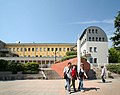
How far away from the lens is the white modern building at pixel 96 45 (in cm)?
6381

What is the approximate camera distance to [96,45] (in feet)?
211

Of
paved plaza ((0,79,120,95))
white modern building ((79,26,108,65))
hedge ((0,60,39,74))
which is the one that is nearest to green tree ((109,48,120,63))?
white modern building ((79,26,108,65))

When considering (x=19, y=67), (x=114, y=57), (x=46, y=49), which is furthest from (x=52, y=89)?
(x=46, y=49)

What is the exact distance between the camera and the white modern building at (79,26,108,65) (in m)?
63.8

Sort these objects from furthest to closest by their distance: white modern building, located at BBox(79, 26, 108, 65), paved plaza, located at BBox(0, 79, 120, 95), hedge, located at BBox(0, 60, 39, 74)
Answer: white modern building, located at BBox(79, 26, 108, 65), hedge, located at BBox(0, 60, 39, 74), paved plaza, located at BBox(0, 79, 120, 95)

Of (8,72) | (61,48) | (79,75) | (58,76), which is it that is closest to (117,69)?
(58,76)

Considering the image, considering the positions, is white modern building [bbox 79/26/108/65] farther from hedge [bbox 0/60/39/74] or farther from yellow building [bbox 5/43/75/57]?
yellow building [bbox 5/43/75/57]

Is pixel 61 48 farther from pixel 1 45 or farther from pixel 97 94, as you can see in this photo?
pixel 97 94

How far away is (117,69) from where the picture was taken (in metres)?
36.3

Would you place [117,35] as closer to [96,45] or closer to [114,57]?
[96,45]

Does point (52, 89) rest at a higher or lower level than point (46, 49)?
lower

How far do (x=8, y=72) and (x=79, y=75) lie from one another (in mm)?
23519

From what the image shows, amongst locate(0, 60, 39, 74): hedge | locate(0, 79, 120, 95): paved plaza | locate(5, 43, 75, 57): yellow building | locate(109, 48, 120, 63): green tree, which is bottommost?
locate(0, 79, 120, 95): paved plaza

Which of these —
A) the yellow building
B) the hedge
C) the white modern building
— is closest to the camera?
the hedge
